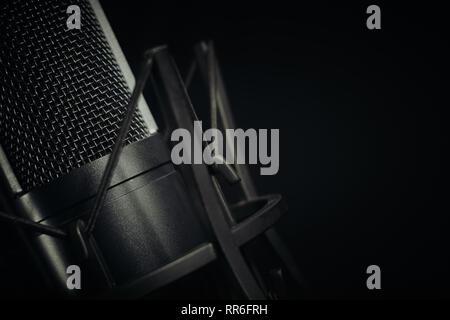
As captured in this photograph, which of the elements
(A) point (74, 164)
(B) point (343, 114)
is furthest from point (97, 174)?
(B) point (343, 114)

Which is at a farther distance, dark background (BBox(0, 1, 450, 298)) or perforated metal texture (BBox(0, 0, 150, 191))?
dark background (BBox(0, 1, 450, 298))

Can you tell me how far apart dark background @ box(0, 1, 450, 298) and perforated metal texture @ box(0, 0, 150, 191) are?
21.1 inches

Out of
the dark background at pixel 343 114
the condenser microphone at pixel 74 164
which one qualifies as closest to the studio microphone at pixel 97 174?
the condenser microphone at pixel 74 164

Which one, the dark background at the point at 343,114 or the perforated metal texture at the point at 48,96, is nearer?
the perforated metal texture at the point at 48,96

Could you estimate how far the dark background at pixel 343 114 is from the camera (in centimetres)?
107

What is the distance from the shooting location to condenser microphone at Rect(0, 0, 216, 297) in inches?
21.7

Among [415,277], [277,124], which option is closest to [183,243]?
[277,124]

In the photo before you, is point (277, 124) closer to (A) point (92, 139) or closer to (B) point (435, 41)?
(B) point (435, 41)

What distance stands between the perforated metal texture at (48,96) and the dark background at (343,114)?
21.1 inches

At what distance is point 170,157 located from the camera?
618 millimetres

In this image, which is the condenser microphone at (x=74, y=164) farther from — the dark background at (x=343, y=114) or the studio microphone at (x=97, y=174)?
the dark background at (x=343, y=114)

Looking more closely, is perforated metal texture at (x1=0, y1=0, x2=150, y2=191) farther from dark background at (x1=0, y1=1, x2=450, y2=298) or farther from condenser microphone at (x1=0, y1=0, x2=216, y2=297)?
dark background at (x1=0, y1=1, x2=450, y2=298)

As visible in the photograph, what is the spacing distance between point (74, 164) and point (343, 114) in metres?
0.75

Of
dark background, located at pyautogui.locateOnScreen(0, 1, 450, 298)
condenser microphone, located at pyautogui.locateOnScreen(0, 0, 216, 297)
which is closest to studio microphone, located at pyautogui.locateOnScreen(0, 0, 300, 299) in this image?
condenser microphone, located at pyautogui.locateOnScreen(0, 0, 216, 297)
